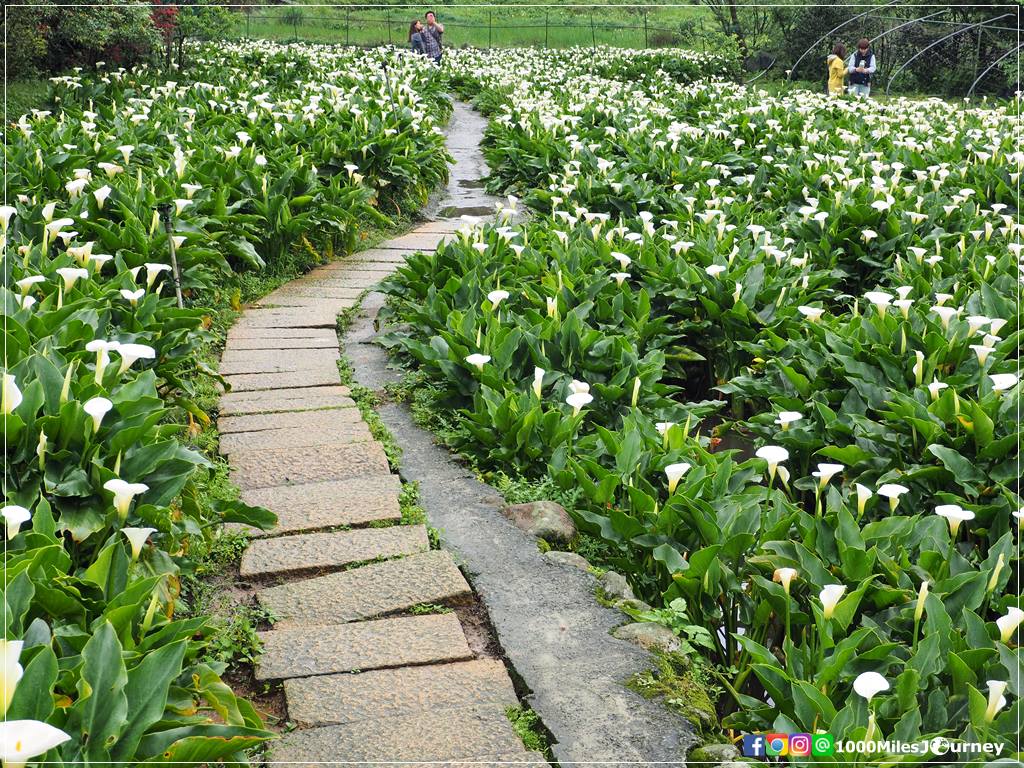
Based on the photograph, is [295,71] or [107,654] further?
[295,71]

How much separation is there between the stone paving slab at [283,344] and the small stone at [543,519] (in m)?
2.16

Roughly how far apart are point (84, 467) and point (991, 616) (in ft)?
9.64

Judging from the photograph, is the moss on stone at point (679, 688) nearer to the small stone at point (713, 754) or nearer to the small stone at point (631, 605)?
the small stone at point (713, 754)

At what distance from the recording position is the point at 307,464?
4121 millimetres

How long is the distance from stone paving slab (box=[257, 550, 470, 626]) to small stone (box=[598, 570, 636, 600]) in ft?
1.50

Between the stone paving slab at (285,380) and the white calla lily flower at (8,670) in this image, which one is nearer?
the white calla lily flower at (8,670)

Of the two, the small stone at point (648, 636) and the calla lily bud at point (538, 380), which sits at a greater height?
the calla lily bud at point (538, 380)

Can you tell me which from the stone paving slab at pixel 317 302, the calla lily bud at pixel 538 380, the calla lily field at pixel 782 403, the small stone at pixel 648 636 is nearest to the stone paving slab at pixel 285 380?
the calla lily field at pixel 782 403

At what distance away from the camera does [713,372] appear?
5.86 metres

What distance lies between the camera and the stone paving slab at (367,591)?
3.11 metres

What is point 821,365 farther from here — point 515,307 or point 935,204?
point 935,204

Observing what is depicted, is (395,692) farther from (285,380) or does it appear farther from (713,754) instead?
(285,380)

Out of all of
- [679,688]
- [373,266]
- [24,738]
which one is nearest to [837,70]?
[373,266]

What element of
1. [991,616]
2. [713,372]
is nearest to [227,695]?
[991,616]
